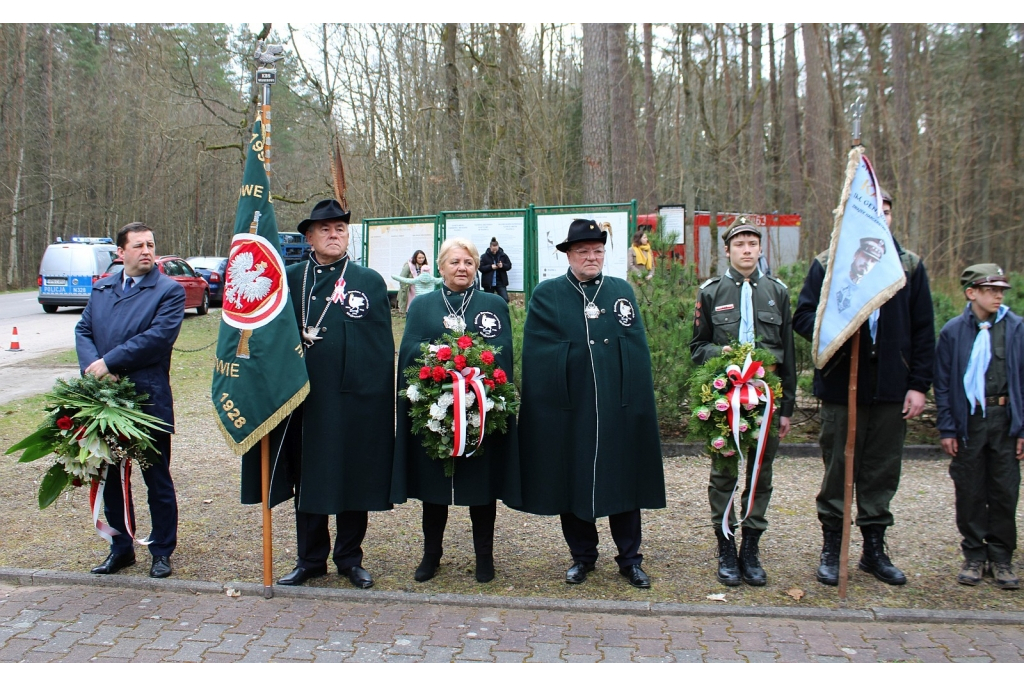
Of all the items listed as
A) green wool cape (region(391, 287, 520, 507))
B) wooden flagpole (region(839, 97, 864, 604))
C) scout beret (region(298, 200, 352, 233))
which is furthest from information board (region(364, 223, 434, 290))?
wooden flagpole (region(839, 97, 864, 604))

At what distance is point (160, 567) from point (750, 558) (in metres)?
3.67

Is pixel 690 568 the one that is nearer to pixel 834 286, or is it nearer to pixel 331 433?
pixel 834 286

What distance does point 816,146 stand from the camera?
2123 centimetres

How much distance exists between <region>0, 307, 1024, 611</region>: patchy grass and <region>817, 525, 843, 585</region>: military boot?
82 millimetres

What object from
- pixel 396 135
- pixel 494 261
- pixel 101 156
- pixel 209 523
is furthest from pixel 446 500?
pixel 101 156

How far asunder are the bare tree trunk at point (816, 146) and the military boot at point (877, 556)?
15.3 metres

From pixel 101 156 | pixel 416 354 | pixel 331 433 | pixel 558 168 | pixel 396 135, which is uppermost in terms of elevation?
pixel 101 156

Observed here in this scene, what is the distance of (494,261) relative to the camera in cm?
1188

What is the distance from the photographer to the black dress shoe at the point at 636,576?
16.0 ft

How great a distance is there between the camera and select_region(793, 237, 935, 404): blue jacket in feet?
15.7

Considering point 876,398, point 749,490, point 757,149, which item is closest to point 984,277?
point 876,398

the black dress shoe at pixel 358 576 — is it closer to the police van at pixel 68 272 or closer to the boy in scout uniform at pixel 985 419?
the boy in scout uniform at pixel 985 419

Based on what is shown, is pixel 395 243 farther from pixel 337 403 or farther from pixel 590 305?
pixel 590 305

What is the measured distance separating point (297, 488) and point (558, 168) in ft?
46.2
